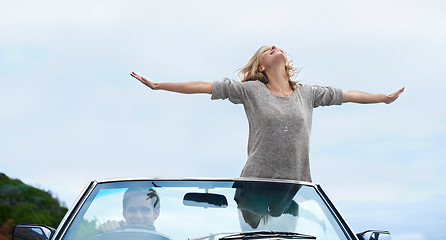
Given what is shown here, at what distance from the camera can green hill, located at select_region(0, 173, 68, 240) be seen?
69.9ft

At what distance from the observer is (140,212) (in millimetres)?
3824

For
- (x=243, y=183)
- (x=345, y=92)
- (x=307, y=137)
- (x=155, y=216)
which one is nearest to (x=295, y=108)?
(x=307, y=137)

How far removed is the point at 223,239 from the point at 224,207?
1.35 ft

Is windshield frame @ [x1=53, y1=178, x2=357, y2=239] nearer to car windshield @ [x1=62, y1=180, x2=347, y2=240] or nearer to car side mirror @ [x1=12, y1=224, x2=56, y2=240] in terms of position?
car windshield @ [x1=62, y1=180, x2=347, y2=240]

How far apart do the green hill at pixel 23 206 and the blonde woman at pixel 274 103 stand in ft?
51.4

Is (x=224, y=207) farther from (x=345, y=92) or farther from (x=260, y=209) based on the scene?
(x=345, y=92)

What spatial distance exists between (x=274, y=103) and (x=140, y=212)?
213 cm

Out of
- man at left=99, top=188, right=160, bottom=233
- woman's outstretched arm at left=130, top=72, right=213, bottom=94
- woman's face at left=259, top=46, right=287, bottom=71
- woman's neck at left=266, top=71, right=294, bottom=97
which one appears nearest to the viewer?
man at left=99, top=188, right=160, bottom=233

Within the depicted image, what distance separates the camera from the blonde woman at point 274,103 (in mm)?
5430

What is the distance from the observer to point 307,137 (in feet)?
18.4

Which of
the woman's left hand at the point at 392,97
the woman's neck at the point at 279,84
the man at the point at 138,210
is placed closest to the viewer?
the man at the point at 138,210

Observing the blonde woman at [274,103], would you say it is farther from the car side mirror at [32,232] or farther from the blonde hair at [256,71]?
the car side mirror at [32,232]

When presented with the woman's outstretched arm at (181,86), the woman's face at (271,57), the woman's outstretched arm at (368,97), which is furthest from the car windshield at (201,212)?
the woman's outstretched arm at (368,97)

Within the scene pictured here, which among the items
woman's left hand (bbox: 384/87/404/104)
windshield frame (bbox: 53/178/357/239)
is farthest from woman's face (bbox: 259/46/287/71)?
windshield frame (bbox: 53/178/357/239)
